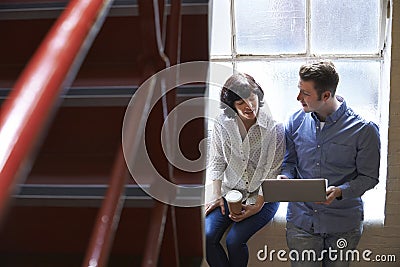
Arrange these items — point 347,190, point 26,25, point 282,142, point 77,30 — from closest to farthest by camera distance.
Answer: point 77,30
point 26,25
point 347,190
point 282,142

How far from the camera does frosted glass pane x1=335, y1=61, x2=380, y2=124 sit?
3441 mm

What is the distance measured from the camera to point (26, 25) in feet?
6.84

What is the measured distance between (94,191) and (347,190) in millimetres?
1573

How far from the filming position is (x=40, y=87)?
753 millimetres

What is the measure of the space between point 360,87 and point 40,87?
2.90 metres

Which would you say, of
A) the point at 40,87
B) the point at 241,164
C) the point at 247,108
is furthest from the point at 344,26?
the point at 40,87

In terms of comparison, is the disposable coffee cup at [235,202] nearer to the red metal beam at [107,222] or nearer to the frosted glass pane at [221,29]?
the frosted glass pane at [221,29]

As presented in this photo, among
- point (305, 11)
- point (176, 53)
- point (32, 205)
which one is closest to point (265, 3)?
point (305, 11)

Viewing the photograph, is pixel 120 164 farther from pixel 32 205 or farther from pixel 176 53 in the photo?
pixel 176 53

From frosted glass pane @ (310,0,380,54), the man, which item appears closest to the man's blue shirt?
the man

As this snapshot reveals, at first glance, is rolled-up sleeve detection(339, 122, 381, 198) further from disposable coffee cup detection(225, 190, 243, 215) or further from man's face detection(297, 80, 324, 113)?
disposable coffee cup detection(225, 190, 243, 215)

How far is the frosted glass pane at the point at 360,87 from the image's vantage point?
3441 millimetres

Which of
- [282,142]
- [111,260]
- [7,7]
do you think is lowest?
[111,260]

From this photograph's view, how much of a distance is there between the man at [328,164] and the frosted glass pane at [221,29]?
0.59m
